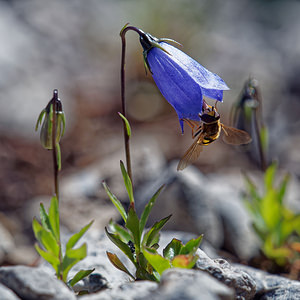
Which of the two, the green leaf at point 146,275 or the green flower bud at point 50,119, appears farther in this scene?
the green flower bud at point 50,119

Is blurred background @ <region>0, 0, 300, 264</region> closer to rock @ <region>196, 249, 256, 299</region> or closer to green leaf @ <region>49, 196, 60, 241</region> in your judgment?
green leaf @ <region>49, 196, 60, 241</region>

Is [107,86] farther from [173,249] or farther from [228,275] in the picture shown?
[228,275]

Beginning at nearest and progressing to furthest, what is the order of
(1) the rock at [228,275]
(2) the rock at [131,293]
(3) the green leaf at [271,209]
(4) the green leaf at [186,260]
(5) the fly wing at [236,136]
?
(2) the rock at [131,293]
(4) the green leaf at [186,260]
(1) the rock at [228,275]
(5) the fly wing at [236,136]
(3) the green leaf at [271,209]

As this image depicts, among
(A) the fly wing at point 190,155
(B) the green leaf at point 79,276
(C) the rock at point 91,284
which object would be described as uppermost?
(A) the fly wing at point 190,155

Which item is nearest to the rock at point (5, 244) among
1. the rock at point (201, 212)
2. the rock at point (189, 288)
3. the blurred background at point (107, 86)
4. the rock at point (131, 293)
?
the blurred background at point (107, 86)

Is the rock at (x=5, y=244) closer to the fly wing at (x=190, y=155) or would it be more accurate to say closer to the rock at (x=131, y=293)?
the fly wing at (x=190, y=155)

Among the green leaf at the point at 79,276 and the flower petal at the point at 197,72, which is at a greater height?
the flower petal at the point at 197,72

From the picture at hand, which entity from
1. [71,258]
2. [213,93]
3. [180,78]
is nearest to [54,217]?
[71,258]
